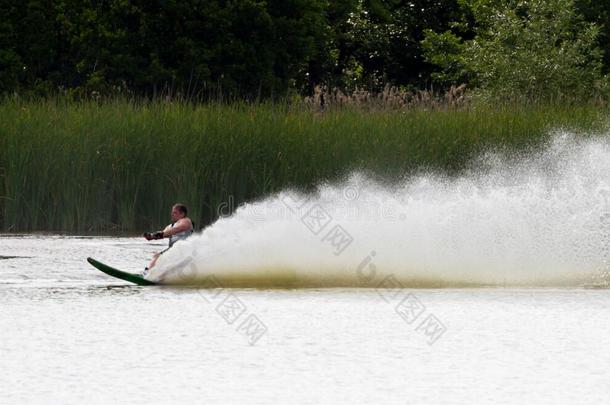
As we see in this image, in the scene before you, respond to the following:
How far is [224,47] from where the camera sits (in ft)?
131

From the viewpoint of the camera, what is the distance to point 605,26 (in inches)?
1826

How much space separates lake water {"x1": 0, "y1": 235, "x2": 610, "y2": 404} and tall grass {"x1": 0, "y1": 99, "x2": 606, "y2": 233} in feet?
23.1

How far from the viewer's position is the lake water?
9930 millimetres

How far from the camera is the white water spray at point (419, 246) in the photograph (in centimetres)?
1708

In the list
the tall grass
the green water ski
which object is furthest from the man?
the tall grass

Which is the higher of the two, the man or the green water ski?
the man

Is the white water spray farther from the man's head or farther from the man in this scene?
the man's head

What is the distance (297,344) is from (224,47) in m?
28.4

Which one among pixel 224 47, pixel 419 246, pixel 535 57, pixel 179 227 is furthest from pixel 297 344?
pixel 224 47

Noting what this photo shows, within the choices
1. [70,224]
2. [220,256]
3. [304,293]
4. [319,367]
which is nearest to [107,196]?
[70,224]

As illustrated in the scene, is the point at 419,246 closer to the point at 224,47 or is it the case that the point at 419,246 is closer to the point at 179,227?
the point at 179,227

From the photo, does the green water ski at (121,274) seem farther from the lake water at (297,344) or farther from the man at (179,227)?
the man at (179,227)

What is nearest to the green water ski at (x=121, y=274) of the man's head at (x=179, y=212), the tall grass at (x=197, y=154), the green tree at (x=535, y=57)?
the man's head at (x=179, y=212)

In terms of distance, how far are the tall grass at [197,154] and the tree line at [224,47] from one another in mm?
9627
